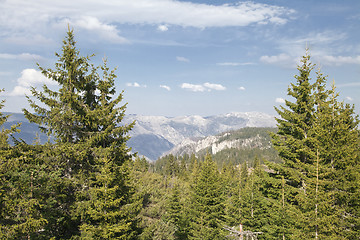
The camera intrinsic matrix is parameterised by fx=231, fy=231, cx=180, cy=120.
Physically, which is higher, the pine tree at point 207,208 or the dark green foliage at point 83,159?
the dark green foliage at point 83,159

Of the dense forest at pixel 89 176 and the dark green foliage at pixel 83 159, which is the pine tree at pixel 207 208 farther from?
the dark green foliage at pixel 83 159

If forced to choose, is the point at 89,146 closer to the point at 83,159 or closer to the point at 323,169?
the point at 83,159

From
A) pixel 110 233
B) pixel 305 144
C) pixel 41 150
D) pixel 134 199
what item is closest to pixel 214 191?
pixel 305 144

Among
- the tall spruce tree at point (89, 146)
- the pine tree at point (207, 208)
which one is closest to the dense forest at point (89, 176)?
the tall spruce tree at point (89, 146)

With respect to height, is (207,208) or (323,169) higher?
(323,169)

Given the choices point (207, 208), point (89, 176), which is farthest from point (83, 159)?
point (207, 208)

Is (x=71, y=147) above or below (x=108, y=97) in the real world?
below

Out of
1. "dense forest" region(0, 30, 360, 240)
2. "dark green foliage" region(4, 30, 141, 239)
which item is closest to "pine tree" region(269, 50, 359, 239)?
"dense forest" region(0, 30, 360, 240)

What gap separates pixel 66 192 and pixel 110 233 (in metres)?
3.88

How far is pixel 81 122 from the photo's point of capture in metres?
15.1

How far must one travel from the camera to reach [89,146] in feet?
46.7

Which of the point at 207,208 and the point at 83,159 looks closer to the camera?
the point at 83,159

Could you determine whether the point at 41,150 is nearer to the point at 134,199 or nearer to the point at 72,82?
the point at 72,82

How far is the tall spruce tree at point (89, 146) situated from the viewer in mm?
13398
